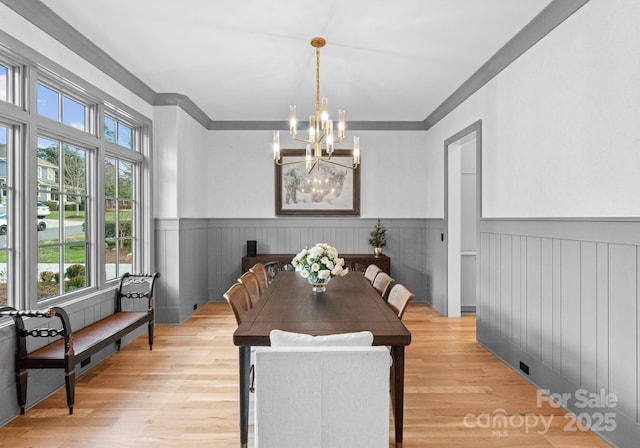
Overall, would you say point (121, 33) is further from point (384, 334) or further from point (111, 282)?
point (384, 334)

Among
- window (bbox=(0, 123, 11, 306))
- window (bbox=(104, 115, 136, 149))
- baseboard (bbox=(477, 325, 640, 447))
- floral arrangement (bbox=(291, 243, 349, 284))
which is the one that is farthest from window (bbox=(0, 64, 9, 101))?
baseboard (bbox=(477, 325, 640, 447))

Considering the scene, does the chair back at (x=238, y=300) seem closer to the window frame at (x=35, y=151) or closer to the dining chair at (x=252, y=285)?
the dining chair at (x=252, y=285)

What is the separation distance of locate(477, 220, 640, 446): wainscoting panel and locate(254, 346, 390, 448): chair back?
1533 mm

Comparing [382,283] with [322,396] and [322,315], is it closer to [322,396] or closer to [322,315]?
[322,315]

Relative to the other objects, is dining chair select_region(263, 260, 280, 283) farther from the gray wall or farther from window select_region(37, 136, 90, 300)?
window select_region(37, 136, 90, 300)

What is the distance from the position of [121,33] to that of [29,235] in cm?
173

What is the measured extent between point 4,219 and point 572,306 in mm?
3860

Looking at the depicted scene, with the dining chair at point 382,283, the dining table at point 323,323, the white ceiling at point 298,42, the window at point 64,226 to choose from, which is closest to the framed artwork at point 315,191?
the white ceiling at point 298,42

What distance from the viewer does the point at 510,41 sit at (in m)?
3.35

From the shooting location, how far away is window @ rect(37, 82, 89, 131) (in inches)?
120

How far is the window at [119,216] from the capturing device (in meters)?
4.07

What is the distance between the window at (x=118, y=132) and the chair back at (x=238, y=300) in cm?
231

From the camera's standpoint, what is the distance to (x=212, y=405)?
2.80 m

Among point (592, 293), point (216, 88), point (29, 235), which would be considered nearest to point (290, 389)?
point (592, 293)
